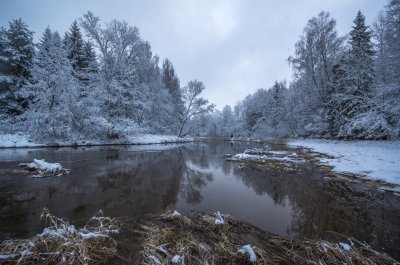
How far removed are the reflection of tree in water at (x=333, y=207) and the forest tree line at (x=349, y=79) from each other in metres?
4.23

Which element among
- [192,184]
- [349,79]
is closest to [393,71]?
[349,79]

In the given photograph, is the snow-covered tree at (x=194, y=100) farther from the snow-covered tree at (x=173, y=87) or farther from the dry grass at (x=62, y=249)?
the dry grass at (x=62, y=249)

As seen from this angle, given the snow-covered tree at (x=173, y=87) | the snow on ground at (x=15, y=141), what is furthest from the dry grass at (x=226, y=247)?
the snow-covered tree at (x=173, y=87)

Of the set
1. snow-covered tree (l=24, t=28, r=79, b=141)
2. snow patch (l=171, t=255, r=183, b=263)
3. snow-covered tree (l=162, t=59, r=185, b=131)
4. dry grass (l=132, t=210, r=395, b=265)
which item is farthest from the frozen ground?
snow patch (l=171, t=255, r=183, b=263)

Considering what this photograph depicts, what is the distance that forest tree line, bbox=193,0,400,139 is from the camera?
9.62 metres

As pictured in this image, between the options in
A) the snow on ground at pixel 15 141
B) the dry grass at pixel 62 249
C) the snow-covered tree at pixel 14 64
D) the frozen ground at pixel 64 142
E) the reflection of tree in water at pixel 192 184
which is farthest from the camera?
the snow-covered tree at pixel 14 64

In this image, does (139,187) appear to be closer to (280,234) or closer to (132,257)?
(132,257)

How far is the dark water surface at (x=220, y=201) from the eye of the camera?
3.77 metres

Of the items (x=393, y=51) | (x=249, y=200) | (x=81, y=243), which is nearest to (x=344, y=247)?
(x=249, y=200)

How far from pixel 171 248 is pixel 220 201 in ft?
9.77

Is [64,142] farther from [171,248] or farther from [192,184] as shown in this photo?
[171,248]

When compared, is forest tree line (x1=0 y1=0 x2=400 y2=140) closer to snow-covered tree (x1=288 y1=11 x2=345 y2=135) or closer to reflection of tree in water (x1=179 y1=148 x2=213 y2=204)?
snow-covered tree (x1=288 y1=11 x2=345 y2=135)

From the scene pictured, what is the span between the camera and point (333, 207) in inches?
197

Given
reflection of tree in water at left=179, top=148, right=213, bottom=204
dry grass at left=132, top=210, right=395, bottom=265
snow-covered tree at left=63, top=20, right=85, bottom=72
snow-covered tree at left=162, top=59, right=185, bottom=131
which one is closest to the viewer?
dry grass at left=132, top=210, right=395, bottom=265
